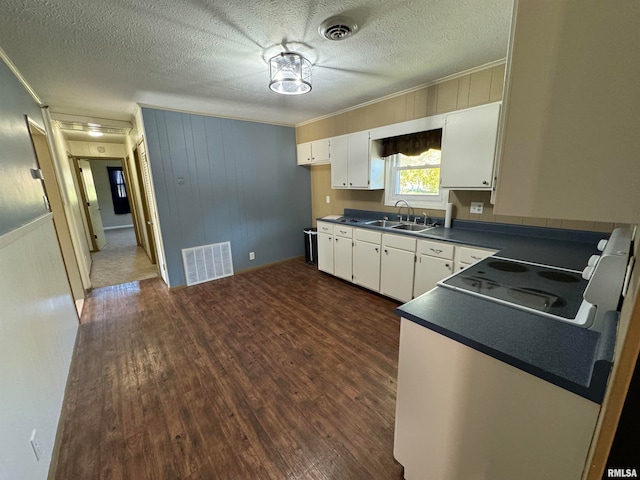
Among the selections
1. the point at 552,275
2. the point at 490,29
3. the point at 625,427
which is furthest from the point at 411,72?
the point at 625,427

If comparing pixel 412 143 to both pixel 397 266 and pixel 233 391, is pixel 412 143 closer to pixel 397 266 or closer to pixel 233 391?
pixel 397 266

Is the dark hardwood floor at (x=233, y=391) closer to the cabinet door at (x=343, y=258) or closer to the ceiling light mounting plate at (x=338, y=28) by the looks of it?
the cabinet door at (x=343, y=258)

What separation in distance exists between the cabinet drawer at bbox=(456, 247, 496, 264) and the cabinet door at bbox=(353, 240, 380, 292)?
934mm

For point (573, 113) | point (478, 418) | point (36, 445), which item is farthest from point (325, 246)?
point (573, 113)

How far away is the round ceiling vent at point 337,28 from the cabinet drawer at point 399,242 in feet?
6.16

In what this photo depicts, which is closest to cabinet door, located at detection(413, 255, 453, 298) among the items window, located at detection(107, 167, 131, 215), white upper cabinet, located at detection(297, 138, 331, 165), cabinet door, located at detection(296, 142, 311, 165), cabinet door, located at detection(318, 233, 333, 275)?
cabinet door, located at detection(318, 233, 333, 275)

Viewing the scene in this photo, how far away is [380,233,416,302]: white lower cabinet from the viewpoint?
279cm

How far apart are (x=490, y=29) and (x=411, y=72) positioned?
779mm

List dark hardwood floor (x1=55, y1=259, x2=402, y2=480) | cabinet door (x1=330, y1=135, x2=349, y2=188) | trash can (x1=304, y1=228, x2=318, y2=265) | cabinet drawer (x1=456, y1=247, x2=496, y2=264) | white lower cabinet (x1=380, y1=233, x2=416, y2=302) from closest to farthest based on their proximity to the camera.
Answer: dark hardwood floor (x1=55, y1=259, x2=402, y2=480)
cabinet drawer (x1=456, y1=247, x2=496, y2=264)
white lower cabinet (x1=380, y1=233, x2=416, y2=302)
cabinet door (x1=330, y1=135, x2=349, y2=188)
trash can (x1=304, y1=228, x2=318, y2=265)

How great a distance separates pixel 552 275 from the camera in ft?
4.99

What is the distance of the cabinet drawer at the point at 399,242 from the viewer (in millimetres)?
2739

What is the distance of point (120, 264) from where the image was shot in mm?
4875

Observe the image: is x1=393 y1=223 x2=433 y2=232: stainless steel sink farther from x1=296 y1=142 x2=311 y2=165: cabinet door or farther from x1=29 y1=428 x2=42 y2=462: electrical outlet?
x1=29 y1=428 x2=42 y2=462: electrical outlet

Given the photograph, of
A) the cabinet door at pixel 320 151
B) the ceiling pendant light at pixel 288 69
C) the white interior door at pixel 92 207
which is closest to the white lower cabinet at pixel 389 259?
the cabinet door at pixel 320 151
